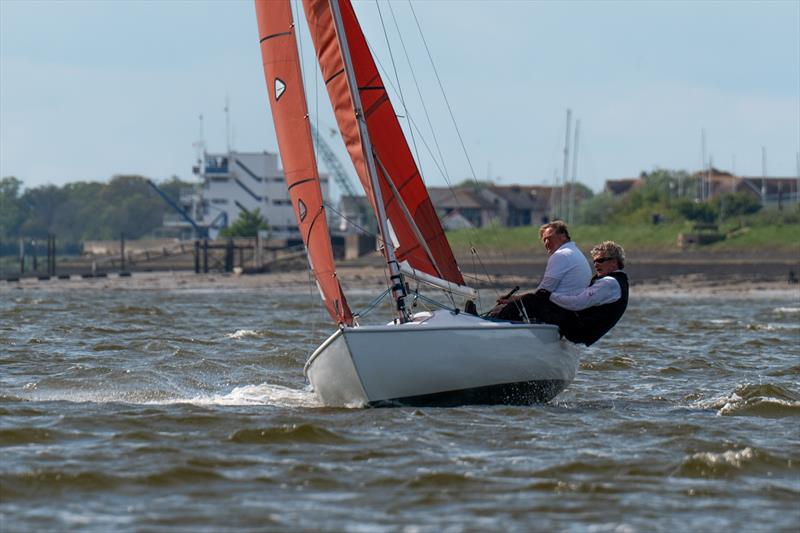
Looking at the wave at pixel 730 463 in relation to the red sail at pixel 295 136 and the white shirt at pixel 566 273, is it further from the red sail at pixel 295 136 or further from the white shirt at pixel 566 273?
the red sail at pixel 295 136

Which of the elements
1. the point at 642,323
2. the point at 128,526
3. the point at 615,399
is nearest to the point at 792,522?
the point at 128,526

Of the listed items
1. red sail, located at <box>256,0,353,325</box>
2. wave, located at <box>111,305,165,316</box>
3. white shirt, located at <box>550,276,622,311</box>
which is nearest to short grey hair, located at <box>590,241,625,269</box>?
white shirt, located at <box>550,276,622,311</box>

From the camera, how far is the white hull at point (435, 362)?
40.4 feet

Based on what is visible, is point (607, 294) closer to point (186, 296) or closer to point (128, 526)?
point (128, 526)

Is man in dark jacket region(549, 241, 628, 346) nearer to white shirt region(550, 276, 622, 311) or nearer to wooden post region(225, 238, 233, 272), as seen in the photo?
white shirt region(550, 276, 622, 311)

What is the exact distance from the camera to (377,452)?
10609 mm

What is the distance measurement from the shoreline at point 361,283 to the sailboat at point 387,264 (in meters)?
24.0

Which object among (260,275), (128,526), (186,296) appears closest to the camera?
(128,526)

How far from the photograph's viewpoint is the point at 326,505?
29.2 ft

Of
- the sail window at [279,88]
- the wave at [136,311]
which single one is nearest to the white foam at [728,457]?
the sail window at [279,88]

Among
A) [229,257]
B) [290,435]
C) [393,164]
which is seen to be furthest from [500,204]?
[290,435]

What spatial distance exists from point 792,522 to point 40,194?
157 meters

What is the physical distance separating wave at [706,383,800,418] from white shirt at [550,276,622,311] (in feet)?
4.82

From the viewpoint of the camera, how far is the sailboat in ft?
40.9
